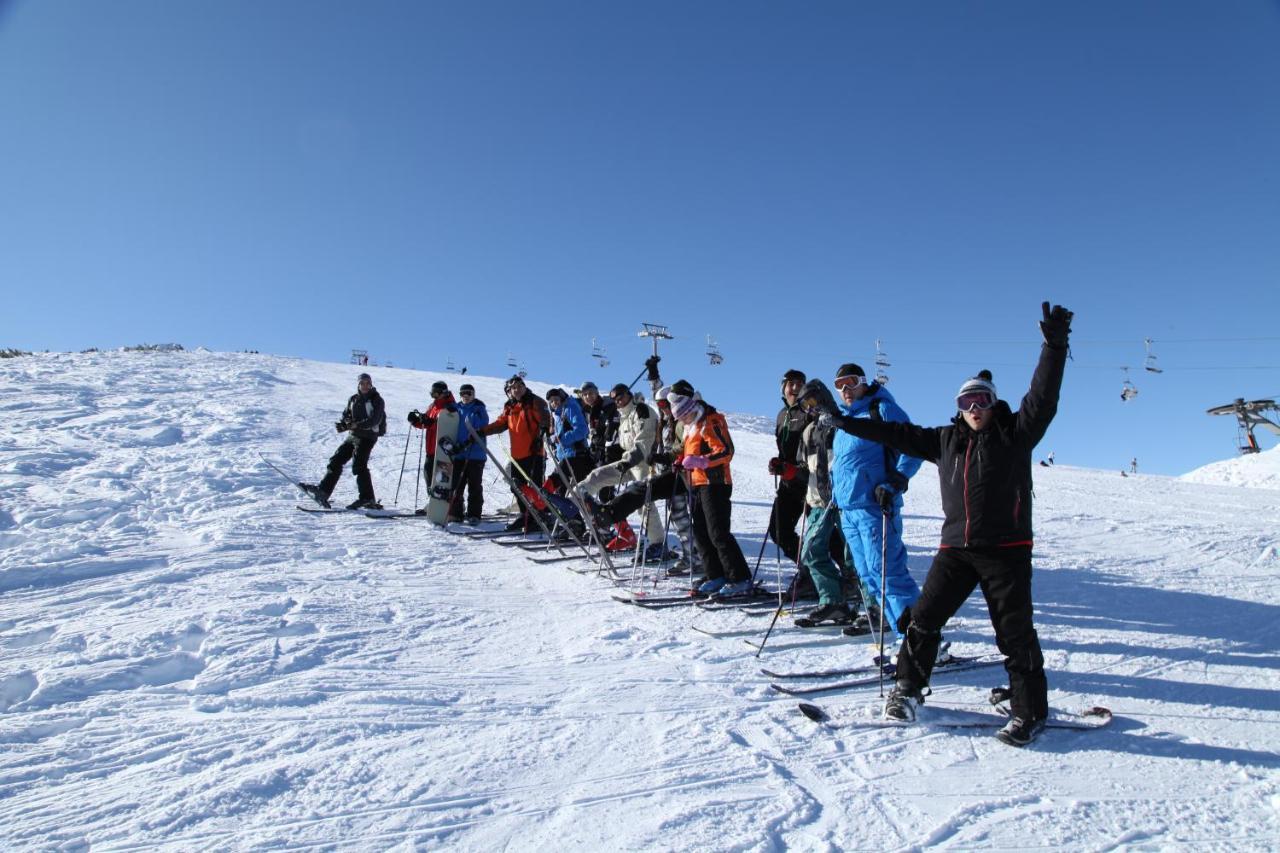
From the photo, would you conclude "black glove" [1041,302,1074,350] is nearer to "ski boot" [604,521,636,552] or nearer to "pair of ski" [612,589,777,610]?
"pair of ski" [612,589,777,610]

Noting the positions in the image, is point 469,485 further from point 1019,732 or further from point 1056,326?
point 1056,326

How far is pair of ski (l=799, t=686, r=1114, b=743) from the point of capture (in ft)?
11.8

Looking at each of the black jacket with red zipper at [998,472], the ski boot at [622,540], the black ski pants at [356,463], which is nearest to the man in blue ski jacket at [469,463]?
the black ski pants at [356,463]

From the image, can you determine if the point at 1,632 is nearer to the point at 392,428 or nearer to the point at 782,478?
the point at 782,478

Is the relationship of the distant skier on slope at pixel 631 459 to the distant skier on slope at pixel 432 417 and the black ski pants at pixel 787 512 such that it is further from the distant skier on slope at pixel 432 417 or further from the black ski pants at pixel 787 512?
the distant skier on slope at pixel 432 417

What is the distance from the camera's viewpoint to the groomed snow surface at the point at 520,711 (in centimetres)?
271

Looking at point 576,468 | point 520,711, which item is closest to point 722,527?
point 520,711

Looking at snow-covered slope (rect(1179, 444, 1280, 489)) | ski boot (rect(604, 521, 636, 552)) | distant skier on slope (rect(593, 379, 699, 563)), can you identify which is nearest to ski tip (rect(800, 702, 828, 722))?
distant skier on slope (rect(593, 379, 699, 563))

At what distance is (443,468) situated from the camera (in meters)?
9.38

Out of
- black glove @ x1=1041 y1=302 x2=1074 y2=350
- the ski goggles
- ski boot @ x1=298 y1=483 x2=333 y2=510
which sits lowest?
ski boot @ x1=298 y1=483 x2=333 y2=510

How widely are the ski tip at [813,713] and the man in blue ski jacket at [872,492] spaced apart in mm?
963

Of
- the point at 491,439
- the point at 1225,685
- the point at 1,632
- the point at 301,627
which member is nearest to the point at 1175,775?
the point at 1225,685

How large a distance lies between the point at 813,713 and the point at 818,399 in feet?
5.74

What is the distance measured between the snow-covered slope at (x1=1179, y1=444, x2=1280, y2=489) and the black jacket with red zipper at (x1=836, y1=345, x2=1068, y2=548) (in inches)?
943
